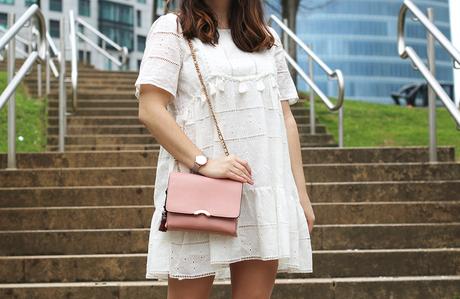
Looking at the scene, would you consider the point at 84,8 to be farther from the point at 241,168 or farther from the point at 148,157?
the point at 241,168

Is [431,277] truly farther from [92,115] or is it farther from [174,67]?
[92,115]

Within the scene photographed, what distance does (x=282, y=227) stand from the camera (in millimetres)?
2193

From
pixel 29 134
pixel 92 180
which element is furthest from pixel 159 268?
pixel 29 134

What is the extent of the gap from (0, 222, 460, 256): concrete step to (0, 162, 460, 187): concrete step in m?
0.83

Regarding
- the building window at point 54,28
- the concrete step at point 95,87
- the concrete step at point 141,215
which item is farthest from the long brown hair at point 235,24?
the building window at point 54,28

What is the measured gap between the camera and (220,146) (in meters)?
2.22

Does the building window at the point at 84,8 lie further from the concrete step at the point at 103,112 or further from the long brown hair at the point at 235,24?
the long brown hair at the point at 235,24

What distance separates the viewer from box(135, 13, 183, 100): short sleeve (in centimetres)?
221

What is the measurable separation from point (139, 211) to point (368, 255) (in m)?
1.47

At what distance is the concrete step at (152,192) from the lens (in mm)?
5523

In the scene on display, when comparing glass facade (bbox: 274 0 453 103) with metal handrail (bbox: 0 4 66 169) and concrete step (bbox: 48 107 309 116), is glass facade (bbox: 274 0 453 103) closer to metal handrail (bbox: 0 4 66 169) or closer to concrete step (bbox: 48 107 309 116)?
concrete step (bbox: 48 107 309 116)

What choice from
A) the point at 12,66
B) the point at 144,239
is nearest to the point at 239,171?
the point at 144,239

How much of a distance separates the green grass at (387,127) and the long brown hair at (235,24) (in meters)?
6.11

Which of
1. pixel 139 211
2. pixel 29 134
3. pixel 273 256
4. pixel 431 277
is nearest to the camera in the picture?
pixel 273 256
